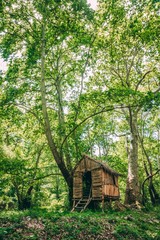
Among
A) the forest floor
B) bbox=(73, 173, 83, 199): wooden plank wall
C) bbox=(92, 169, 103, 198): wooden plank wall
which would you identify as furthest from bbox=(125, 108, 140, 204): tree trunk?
the forest floor

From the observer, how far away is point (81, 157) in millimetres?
19141

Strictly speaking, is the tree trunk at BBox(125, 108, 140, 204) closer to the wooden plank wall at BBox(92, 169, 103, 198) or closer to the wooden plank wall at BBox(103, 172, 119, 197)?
the wooden plank wall at BBox(103, 172, 119, 197)

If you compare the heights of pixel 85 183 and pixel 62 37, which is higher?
pixel 62 37

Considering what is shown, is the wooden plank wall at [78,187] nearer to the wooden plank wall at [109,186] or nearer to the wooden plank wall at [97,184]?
the wooden plank wall at [97,184]

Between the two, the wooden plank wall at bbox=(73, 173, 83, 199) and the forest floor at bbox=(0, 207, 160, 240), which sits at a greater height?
the wooden plank wall at bbox=(73, 173, 83, 199)

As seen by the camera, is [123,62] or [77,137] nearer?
[77,137]

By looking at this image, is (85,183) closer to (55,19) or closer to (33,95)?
(33,95)

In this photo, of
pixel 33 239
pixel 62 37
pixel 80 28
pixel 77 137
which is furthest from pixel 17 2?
pixel 33 239

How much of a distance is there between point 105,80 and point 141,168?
16720mm

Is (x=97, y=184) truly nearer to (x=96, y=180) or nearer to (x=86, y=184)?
(x=96, y=180)

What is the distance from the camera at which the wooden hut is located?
17750mm

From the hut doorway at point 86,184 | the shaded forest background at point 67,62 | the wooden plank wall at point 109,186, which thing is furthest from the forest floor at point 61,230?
the hut doorway at point 86,184

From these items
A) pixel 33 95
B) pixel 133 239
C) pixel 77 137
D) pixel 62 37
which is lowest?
pixel 133 239

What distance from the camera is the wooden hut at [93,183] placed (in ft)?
58.2
